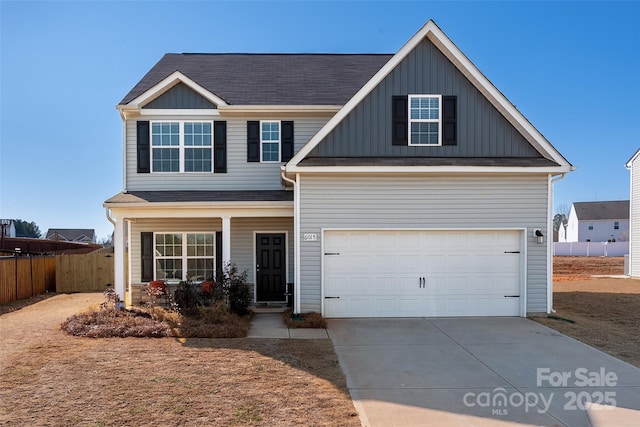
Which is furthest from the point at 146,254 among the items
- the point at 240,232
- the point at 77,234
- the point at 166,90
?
the point at 77,234

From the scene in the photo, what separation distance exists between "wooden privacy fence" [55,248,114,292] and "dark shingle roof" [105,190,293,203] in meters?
6.19

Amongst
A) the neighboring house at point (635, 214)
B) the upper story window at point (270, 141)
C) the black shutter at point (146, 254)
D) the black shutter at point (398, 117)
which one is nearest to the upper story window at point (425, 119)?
the black shutter at point (398, 117)

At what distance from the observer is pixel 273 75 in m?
14.3

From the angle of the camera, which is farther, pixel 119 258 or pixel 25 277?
pixel 25 277

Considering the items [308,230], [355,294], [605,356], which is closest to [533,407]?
[605,356]

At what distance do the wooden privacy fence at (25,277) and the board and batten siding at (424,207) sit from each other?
33.3ft

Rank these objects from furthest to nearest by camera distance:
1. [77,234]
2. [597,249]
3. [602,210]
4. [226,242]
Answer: [77,234] < [602,210] < [597,249] < [226,242]

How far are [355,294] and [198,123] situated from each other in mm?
7028

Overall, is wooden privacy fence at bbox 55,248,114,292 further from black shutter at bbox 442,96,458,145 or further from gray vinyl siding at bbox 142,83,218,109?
black shutter at bbox 442,96,458,145

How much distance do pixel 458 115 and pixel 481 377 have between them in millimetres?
6819

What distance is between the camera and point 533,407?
5.17 metres

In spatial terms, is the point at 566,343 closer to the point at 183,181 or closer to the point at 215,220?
the point at 215,220

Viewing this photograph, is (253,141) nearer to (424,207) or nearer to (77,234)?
(424,207)

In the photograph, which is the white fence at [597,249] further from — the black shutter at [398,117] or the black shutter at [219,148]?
the black shutter at [219,148]
